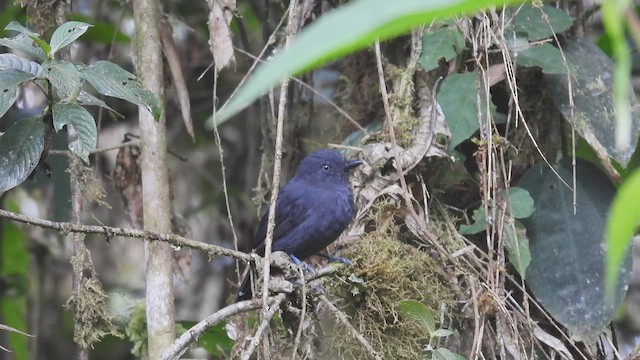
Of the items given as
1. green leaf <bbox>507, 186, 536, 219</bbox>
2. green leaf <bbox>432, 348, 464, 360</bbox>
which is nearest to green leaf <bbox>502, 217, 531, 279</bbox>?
green leaf <bbox>507, 186, 536, 219</bbox>

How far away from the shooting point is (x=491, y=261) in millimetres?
3018

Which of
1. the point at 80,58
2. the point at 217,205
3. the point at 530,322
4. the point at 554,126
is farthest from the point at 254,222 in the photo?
the point at 530,322

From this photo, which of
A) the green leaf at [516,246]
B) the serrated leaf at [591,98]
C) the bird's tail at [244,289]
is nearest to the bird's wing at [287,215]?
the bird's tail at [244,289]

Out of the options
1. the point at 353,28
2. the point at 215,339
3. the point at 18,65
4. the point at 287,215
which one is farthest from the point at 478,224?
the point at 353,28

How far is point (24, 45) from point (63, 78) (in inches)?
7.2

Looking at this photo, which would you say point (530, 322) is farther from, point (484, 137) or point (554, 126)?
point (554, 126)

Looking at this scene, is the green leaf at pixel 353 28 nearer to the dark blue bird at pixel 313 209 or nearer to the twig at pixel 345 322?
the twig at pixel 345 322

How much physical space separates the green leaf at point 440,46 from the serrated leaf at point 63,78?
1.50 meters

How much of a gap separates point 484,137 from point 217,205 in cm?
252

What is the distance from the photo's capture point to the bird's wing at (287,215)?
3.81m

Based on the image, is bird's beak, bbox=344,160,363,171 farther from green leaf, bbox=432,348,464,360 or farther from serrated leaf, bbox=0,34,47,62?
serrated leaf, bbox=0,34,47,62

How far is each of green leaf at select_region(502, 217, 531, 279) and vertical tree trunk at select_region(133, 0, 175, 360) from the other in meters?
1.30

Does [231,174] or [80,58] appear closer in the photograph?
[80,58]

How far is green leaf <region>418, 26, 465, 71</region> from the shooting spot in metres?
3.36
